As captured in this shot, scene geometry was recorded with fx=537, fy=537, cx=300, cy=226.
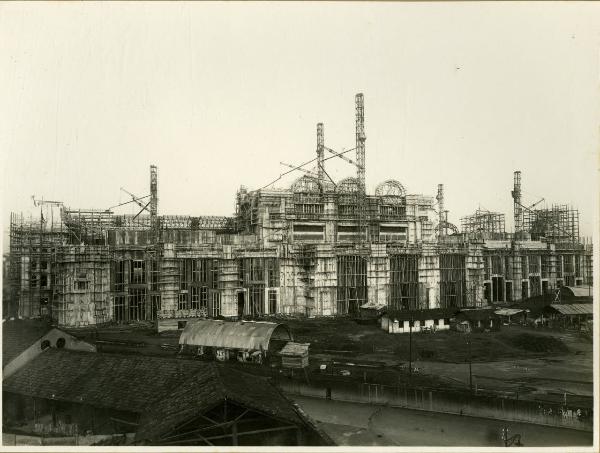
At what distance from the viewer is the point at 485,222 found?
8800 cm

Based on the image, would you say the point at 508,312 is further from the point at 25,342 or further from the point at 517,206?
the point at 25,342

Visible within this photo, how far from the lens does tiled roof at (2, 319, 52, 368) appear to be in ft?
80.2

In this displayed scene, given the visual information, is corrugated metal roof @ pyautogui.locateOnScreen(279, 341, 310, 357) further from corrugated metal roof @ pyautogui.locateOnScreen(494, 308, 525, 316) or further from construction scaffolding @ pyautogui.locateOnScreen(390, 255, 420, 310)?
construction scaffolding @ pyautogui.locateOnScreen(390, 255, 420, 310)

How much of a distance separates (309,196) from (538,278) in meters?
34.0

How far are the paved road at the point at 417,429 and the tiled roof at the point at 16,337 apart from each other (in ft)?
49.7

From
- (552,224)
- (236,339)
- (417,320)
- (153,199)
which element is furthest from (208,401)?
(552,224)

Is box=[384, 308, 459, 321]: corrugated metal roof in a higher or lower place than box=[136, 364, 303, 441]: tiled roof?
lower

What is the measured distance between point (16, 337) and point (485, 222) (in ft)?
248

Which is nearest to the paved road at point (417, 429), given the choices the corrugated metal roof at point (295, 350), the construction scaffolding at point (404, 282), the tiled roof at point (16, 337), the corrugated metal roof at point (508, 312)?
the corrugated metal roof at point (295, 350)

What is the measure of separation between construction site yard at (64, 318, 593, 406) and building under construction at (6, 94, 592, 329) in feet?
17.5

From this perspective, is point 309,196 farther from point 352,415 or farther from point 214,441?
point 214,441

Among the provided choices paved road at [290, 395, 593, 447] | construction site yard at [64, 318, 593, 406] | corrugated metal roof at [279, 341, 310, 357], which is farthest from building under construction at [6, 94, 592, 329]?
paved road at [290, 395, 593, 447]

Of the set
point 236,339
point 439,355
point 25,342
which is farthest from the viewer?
point 439,355

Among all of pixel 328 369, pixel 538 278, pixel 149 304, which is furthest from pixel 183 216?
pixel 538 278
